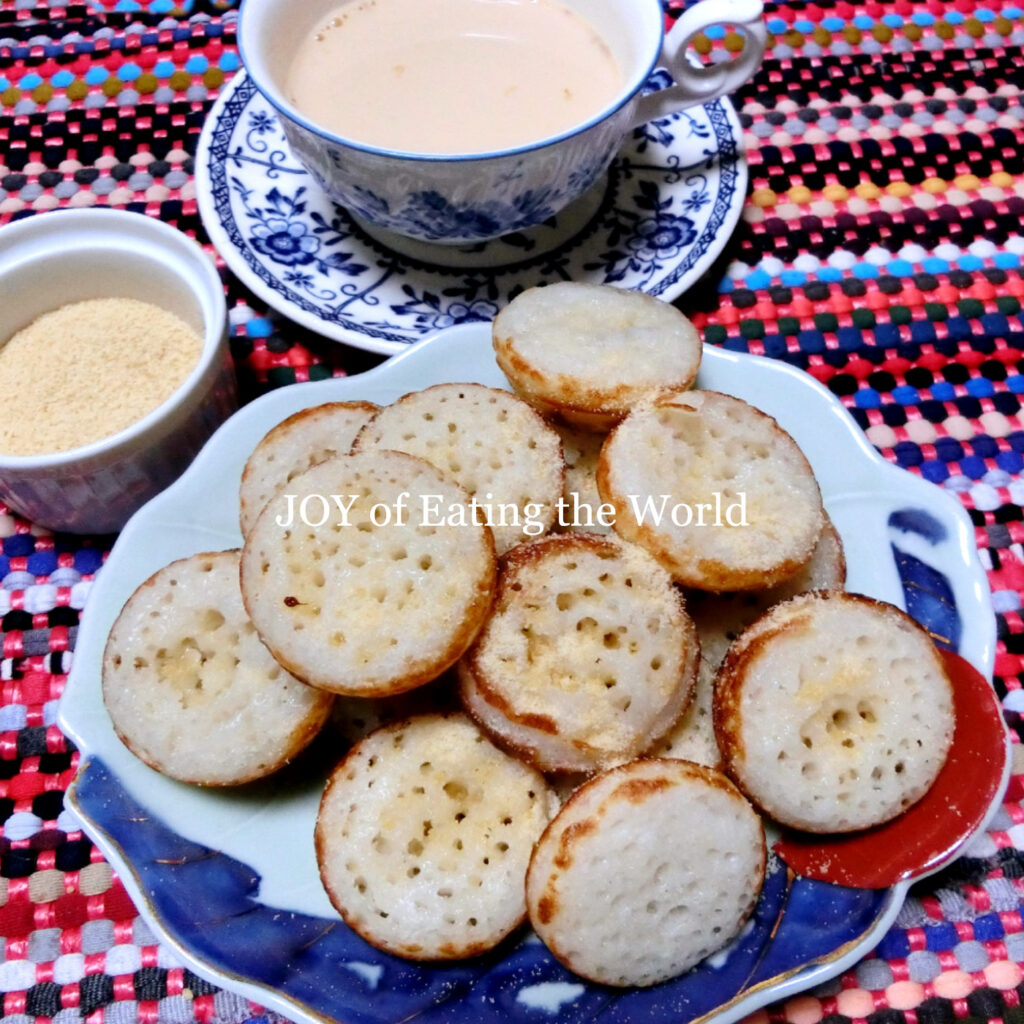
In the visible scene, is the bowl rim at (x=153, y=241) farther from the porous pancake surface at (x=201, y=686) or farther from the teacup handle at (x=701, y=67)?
the teacup handle at (x=701, y=67)

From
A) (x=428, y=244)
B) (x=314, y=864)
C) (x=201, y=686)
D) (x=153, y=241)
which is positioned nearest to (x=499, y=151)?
(x=428, y=244)

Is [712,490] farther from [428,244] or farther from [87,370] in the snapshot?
[87,370]

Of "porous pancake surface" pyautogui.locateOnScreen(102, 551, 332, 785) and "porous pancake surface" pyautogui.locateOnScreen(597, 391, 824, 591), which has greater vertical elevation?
"porous pancake surface" pyautogui.locateOnScreen(597, 391, 824, 591)

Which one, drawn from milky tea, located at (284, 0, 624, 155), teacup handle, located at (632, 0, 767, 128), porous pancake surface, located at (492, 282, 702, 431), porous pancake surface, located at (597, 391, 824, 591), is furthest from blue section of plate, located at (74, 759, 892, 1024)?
teacup handle, located at (632, 0, 767, 128)

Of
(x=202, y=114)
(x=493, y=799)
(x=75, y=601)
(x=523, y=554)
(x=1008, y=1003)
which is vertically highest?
(x=202, y=114)

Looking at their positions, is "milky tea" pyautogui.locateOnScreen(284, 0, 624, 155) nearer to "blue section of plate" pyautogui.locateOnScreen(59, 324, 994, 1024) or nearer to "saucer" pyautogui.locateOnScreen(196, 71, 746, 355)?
"saucer" pyautogui.locateOnScreen(196, 71, 746, 355)

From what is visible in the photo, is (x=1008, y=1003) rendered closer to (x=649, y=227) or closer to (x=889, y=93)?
(x=649, y=227)

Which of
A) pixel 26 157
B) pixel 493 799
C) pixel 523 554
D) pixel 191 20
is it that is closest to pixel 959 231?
pixel 523 554
